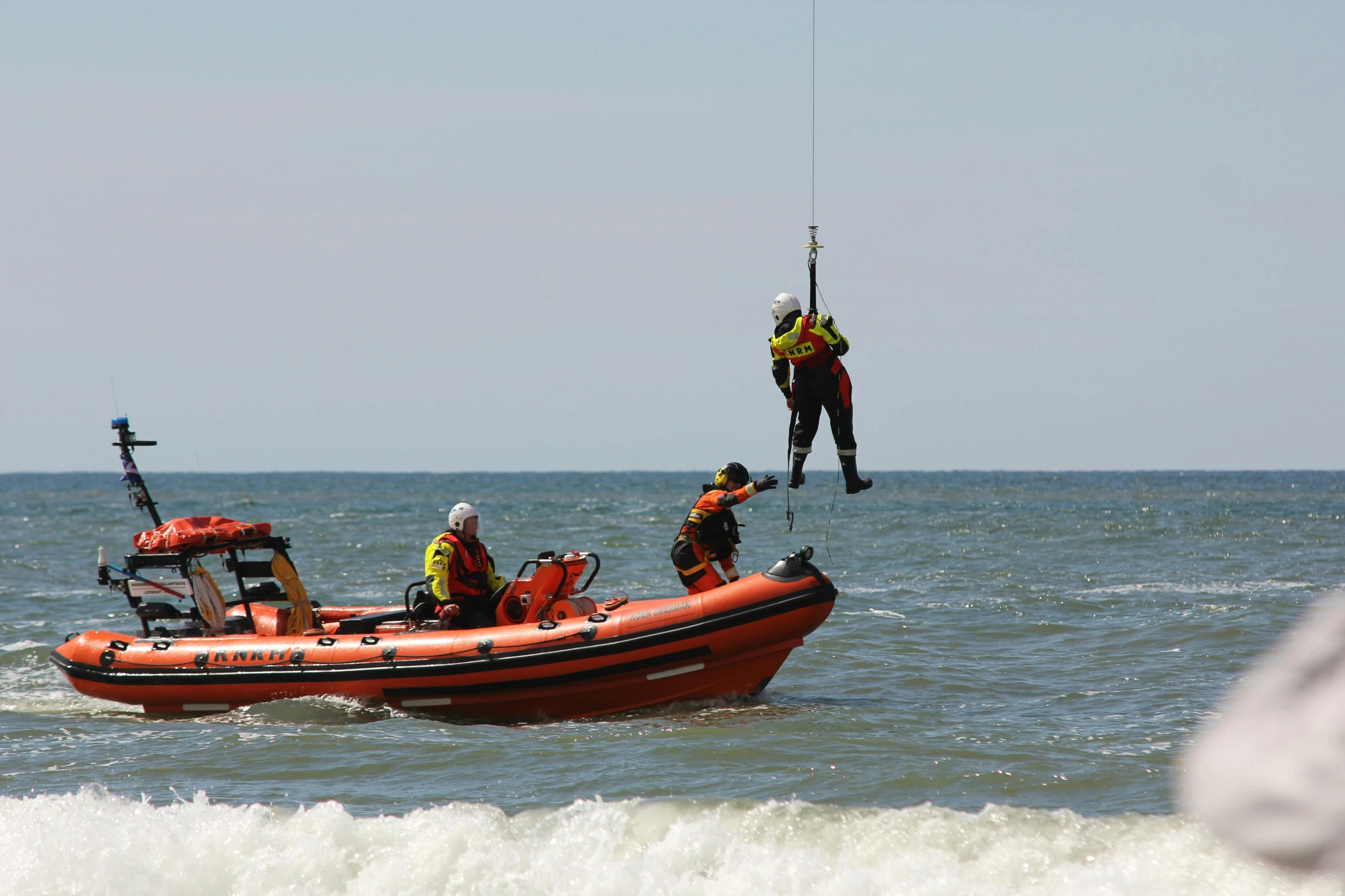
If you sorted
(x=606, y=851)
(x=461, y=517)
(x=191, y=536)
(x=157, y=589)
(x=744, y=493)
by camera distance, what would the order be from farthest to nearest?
1. (x=157, y=589)
2. (x=191, y=536)
3. (x=461, y=517)
4. (x=744, y=493)
5. (x=606, y=851)

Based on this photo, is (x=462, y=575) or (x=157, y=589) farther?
(x=157, y=589)

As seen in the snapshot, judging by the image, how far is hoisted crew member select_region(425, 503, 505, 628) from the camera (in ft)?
28.7

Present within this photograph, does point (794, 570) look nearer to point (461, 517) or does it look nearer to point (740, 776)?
point (740, 776)

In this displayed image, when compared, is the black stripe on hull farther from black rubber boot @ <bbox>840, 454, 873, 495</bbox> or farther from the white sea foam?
the white sea foam

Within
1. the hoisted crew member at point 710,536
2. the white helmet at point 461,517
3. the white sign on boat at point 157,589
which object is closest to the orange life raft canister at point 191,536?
the white sign on boat at point 157,589

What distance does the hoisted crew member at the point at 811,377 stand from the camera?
299 inches

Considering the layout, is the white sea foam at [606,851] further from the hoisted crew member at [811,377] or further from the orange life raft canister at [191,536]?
the orange life raft canister at [191,536]

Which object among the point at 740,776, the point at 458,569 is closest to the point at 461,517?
the point at 458,569

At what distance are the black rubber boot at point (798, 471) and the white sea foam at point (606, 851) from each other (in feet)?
7.16

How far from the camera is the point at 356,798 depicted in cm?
646

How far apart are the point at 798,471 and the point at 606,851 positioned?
2842mm

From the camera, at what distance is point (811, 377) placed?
7645 millimetres

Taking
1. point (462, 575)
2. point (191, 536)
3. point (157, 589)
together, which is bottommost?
point (157, 589)

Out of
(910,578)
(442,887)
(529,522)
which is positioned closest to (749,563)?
(910,578)
